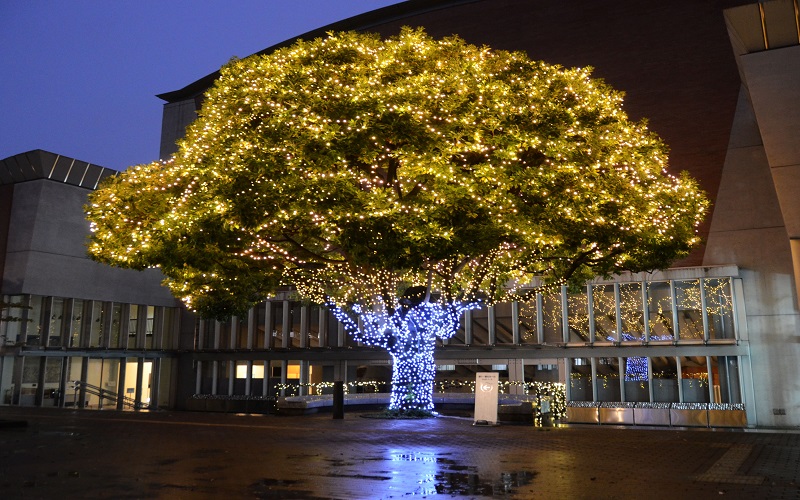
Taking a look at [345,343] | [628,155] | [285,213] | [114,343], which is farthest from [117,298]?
[628,155]

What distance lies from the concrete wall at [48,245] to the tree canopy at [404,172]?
17966mm

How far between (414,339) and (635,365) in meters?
15.0

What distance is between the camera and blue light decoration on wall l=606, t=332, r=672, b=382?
31.6 metres

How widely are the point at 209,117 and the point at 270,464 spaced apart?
11020 millimetres

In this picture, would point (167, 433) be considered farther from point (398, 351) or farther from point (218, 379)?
point (218, 379)

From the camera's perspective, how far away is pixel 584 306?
33.4 m

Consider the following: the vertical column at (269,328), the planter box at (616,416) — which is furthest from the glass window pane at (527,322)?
the vertical column at (269,328)

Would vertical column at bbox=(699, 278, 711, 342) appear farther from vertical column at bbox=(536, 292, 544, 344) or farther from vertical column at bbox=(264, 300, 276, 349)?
vertical column at bbox=(264, 300, 276, 349)

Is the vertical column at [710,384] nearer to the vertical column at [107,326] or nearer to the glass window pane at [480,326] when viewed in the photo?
the glass window pane at [480,326]

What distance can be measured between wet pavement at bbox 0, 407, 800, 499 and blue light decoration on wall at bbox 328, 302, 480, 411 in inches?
163

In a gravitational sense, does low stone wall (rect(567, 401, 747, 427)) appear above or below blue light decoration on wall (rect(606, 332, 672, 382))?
below

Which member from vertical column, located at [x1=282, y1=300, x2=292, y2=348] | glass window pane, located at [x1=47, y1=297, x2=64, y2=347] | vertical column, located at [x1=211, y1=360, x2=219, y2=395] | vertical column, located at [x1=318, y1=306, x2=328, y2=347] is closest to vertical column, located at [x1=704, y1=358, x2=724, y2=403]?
vertical column, located at [x1=318, y1=306, x2=328, y2=347]

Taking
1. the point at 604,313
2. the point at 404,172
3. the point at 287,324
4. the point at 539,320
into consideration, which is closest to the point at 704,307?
the point at 604,313

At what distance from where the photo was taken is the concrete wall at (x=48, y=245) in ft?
114
